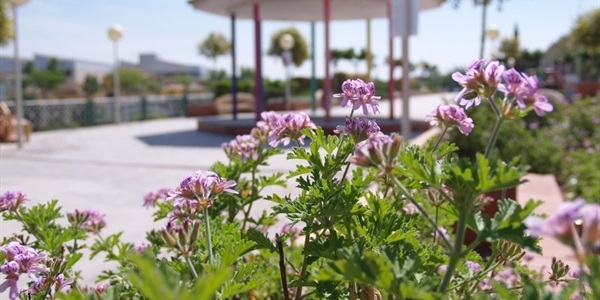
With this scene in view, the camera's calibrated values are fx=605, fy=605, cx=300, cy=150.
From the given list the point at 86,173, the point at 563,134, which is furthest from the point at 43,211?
the point at 563,134

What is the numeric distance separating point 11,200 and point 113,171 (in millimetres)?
6734

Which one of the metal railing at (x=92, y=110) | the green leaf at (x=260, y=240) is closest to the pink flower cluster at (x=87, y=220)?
the green leaf at (x=260, y=240)

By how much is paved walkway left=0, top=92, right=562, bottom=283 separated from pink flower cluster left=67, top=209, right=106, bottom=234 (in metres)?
0.98

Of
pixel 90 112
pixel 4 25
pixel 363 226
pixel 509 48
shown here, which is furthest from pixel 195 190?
pixel 509 48

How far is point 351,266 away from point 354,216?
0.57 metres

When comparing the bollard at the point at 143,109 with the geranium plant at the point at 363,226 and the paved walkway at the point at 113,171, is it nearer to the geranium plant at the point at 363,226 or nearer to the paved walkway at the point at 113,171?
the paved walkway at the point at 113,171

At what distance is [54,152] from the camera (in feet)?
37.1

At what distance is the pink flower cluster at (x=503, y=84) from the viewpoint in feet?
3.51

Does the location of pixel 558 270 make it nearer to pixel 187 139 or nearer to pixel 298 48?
pixel 187 139

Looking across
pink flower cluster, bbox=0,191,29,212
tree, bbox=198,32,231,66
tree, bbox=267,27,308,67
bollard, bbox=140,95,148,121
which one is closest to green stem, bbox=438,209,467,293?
pink flower cluster, bbox=0,191,29,212

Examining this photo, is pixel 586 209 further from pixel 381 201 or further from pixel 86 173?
A: pixel 86 173

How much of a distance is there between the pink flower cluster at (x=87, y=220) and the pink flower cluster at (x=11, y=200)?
0.65 ft

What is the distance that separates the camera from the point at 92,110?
2031 cm

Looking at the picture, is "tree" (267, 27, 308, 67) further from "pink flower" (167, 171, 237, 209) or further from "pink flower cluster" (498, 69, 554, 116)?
"pink flower cluster" (498, 69, 554, 116)
